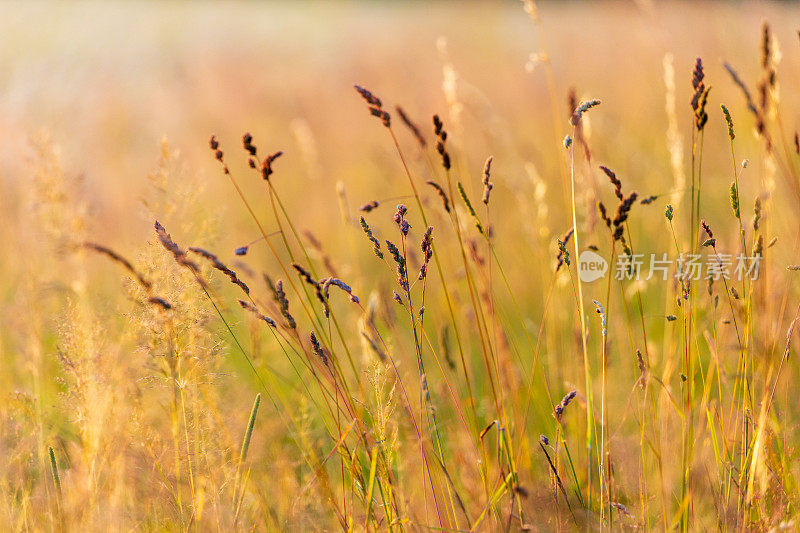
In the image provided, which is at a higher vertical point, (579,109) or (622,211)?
(579,109)

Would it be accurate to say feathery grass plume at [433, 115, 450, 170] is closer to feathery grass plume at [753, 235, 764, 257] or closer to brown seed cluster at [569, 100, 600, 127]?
brown seed cluster at [569, 100, 600, 127]

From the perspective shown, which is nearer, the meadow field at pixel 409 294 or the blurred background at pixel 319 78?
the meadow field at pixel 409 294

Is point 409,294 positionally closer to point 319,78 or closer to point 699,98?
point 699,98

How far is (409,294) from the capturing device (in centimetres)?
104

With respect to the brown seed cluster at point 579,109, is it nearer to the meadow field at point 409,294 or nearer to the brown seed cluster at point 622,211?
the meadow field at point 409,294

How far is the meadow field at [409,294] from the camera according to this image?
4.05 ft

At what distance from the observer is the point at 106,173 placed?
4.58 m

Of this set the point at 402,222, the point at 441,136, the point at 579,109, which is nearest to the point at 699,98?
the point at 579,109

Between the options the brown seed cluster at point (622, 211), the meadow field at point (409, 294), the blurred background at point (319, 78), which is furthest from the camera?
the blurred background at point (319, 78)

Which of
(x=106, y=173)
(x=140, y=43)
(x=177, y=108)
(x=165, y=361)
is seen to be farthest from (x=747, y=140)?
(x=140, y=43)

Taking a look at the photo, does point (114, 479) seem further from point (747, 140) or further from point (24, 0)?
point (24, 0)

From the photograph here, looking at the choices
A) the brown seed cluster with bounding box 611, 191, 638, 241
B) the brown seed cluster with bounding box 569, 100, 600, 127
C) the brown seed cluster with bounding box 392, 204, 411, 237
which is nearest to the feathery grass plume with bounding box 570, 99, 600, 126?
the brown seed cluster with bounding box 569, 100, 600, 127

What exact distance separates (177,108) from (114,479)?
550 centimetres

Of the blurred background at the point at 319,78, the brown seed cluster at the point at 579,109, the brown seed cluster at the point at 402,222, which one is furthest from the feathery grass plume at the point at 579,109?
the blurred background at the point at 319,78
